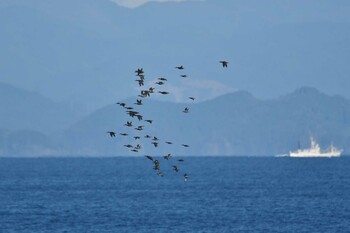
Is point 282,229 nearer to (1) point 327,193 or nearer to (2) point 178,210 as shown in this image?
(2) point 178,210

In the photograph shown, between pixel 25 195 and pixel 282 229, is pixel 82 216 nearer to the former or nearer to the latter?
pixel 282 229

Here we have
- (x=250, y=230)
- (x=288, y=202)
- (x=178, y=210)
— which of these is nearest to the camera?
(x=250, y=230)

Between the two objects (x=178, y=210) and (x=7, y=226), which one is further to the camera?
(x=178, y=210)

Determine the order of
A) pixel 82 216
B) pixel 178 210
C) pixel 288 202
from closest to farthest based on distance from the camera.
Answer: pixel 82 216 → pixel 178 210 → pixel 288 202

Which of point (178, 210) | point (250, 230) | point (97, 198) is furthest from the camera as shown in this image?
point (97, 198)

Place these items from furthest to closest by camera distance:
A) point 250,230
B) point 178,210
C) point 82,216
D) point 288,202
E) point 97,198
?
point 97,198 < point 288,202 < point 178,210 < point 82,216 < point 250,230

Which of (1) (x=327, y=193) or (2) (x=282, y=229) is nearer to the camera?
(2) (x=282, y=229)

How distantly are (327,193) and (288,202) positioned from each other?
25.1 meters

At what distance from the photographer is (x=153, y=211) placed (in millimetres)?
152750

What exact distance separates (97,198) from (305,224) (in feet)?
196

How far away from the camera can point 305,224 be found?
13175 centimetres

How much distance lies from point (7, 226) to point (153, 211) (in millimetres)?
27649

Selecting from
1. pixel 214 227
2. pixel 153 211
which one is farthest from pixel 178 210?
pixel 214 227

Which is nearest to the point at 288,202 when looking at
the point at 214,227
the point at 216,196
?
the point at 216,196
